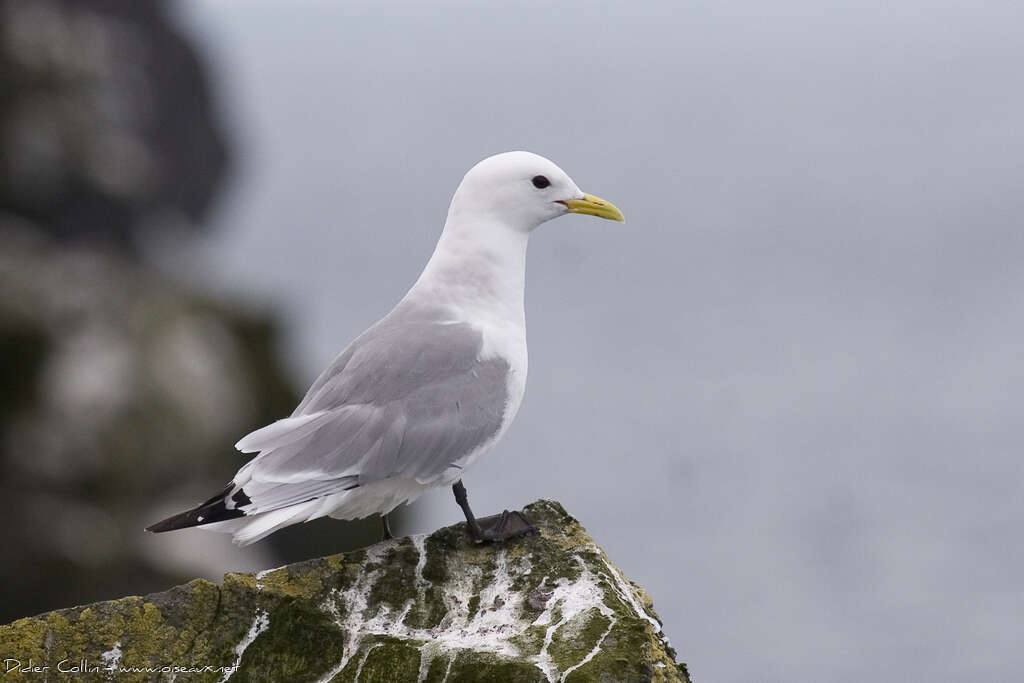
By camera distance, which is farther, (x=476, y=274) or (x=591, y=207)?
(x=591, y=207)

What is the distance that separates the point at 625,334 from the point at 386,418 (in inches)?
2662

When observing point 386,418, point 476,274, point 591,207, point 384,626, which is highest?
point 591,207

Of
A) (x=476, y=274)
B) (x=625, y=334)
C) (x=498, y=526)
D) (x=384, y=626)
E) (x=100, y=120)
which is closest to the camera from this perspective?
(x=384, y=626)

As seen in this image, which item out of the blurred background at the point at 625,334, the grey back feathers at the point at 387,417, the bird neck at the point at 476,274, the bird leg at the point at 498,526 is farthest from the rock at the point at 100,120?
the bird leg at the point at 498,526

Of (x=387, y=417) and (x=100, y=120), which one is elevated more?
(x=100, y=120)

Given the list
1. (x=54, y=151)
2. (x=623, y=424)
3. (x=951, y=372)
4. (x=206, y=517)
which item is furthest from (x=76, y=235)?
(x=951, y=372)

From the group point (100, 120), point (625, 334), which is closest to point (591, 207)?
point (100, 120)

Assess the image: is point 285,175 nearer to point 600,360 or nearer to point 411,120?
point 411,120

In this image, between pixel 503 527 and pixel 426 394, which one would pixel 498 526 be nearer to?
pixel 503 527

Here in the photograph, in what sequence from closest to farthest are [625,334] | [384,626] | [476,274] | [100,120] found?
1. [384,626]
2. [476,274]
3. [100,120]
4. [625,334]

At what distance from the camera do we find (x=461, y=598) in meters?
6.63

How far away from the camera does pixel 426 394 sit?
715 centimetres

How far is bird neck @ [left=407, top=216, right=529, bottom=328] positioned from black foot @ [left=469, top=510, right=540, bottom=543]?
118cm

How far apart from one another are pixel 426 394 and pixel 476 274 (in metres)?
0.92
